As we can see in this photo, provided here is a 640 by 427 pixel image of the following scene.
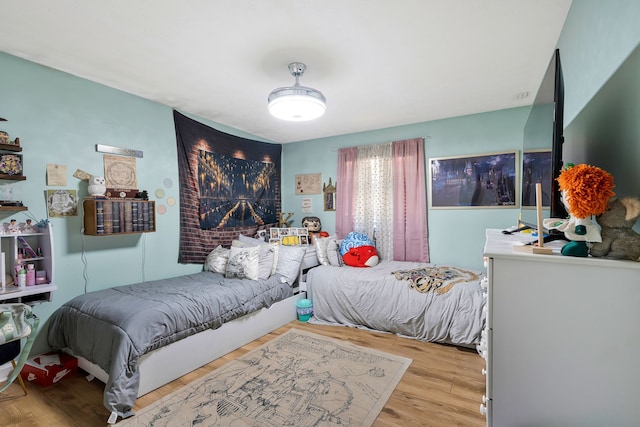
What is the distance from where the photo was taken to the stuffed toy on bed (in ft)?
12.0

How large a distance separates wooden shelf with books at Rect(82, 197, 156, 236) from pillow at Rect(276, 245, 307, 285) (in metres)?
1.40

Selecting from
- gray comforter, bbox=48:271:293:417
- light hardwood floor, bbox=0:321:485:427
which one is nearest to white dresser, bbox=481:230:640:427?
light hardwood floor, bbox=0:321:485:427

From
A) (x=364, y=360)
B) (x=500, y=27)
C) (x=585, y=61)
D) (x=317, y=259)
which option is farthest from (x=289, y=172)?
(x=585, y=61)

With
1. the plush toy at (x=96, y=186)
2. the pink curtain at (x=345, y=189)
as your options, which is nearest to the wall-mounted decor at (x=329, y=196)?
the pink curtain at (x=345, y=189)

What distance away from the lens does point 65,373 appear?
7.37ft

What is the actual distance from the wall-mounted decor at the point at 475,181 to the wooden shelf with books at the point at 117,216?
3229mm

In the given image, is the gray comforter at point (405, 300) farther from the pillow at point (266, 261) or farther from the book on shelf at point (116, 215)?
the book on shelf at point (116, 215)

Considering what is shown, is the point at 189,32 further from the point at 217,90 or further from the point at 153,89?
the point at 153,89

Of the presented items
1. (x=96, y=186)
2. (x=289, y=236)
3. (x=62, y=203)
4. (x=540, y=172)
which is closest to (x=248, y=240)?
(x=289, y=236)

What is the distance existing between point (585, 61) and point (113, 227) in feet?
11.2

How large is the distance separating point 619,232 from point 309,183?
3.90m

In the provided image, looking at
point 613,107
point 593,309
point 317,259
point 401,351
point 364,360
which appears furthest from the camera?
point 317,259

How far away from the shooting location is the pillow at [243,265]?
3.11 metres

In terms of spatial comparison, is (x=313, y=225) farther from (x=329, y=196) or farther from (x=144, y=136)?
(x=144, y=136)
